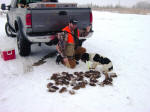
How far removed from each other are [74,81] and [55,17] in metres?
2.01

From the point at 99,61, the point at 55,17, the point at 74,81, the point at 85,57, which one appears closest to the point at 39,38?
the point at 55,17

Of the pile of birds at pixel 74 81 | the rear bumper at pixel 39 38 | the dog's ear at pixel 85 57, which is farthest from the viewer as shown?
the dog's ear at pixel 85 57

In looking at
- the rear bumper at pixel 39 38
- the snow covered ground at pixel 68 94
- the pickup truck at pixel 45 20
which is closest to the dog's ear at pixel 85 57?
the snow covered ground at pixel 68 94

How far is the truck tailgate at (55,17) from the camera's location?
445 centimetres

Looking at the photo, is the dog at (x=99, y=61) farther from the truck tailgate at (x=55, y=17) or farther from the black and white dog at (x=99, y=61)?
the truck tailgate at (x=55, y=17)

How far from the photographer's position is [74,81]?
3.93 meters

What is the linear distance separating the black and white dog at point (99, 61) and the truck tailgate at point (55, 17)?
1.13 m

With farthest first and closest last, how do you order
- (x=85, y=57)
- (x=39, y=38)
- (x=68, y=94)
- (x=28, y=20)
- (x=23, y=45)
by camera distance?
(x=23, y=45) < (x=85, y=57) < (x=39, y=38) < (x=28, y=20) < (x=68, y=94)

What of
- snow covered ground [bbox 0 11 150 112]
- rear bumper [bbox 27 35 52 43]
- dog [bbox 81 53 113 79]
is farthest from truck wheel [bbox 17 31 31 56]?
dog [bbox 81 53 113 79]

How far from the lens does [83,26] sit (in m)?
5.30

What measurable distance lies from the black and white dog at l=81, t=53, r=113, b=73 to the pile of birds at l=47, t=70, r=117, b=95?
23 cm

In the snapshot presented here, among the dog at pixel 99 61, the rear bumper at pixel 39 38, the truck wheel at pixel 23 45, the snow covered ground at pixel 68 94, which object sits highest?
the rear bumper at pixel 39 38

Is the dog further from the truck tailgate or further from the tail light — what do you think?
the tail light

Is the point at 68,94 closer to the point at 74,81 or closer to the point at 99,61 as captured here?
the point at 74,81
